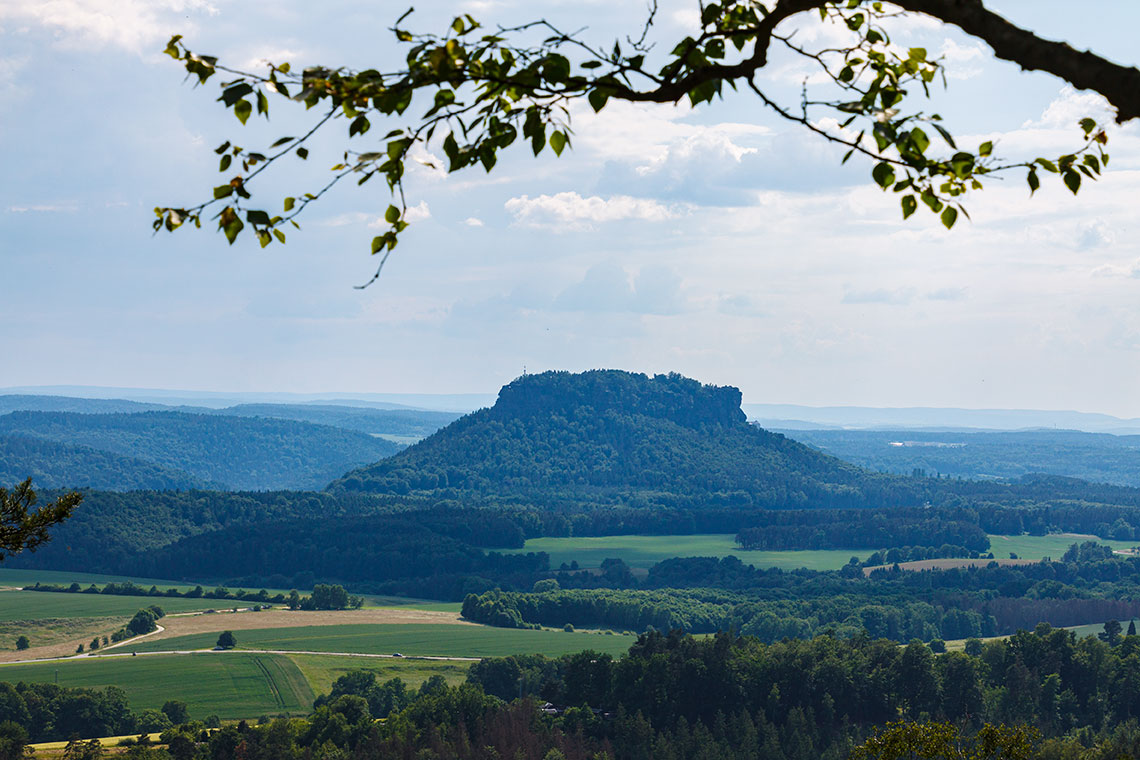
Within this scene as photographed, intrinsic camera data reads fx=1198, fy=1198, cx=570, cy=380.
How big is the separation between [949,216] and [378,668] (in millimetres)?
145788

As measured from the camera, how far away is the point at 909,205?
10.2 metres

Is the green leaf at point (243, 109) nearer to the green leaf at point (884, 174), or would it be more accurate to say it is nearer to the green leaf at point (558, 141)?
the green leaf at point (558, 141)

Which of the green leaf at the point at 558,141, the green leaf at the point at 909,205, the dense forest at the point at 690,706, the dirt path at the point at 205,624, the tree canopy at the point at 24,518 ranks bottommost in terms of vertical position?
the dirt path at the point at 205,624

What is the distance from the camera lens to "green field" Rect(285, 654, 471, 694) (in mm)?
142375

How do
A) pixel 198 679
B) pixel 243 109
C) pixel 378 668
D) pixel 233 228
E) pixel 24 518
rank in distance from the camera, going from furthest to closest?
1. pixel 378 668
2. pixel 198 679
3. pixel 24 518
4. pixel 233 228
5. pixel 243 109

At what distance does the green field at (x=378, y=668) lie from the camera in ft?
467

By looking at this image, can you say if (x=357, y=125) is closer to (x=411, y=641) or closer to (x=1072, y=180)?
(x=1072, y=180)

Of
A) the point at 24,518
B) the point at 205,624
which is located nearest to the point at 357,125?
the point at 24,518

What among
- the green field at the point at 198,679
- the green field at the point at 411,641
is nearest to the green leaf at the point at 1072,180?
the green field at the point at 198,679

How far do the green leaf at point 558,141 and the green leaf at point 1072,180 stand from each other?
4.32m

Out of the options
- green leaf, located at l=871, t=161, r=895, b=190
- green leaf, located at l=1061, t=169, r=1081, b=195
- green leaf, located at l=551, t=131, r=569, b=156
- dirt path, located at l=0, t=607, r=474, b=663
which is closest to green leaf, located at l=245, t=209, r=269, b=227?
green leaf, located at l=551, t=131, r=569, b=156

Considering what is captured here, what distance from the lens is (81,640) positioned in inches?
6845

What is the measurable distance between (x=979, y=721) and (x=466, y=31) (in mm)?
112347

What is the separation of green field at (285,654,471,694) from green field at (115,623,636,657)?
6.33 meters
